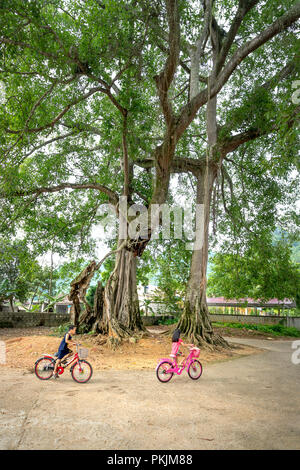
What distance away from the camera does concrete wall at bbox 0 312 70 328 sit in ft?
38.9

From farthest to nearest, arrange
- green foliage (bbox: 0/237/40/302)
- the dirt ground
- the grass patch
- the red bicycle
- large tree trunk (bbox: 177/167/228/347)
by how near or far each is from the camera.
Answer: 1. the grass patch
2. green foliage (bbox: 0/237/40/302)
3. large tree trunk (bbox: 177/167/228/347)
4. the dirt ground
5. the red bicycle

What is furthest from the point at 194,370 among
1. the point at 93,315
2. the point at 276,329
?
the point at 276,329

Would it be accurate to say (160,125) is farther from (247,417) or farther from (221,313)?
(221,313)

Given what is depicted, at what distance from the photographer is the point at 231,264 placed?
14.2 metres

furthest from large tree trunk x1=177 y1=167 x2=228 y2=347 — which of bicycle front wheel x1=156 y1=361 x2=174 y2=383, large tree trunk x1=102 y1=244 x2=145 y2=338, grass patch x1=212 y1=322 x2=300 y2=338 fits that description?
grass patch x1=212 y1=322 x2=300 y2=338

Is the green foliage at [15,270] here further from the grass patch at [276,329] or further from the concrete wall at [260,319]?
the concrete wall at [260,319]

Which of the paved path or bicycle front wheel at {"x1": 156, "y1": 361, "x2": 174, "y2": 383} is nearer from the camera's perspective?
the paved path

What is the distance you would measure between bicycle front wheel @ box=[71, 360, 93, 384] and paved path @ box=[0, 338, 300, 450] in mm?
140

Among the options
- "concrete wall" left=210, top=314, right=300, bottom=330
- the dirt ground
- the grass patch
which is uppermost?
the dirt ground

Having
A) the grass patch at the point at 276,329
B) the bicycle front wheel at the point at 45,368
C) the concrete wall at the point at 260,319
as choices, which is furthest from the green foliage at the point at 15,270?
the concrete wall at the point at 260,319

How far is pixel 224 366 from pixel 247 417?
347 cm

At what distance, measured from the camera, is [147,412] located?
363 cm

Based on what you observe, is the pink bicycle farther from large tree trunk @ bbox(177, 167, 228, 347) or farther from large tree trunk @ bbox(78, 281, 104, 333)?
large tree trunk @ bbox(78, 281, 104, 333)
